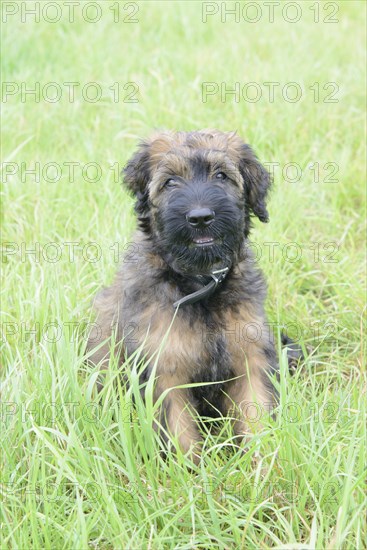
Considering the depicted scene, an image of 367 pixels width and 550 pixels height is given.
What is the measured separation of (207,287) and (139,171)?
71cm

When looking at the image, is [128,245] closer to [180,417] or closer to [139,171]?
[139,171]

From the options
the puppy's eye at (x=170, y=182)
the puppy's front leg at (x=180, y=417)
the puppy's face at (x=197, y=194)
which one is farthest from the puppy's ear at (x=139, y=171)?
the puppy's front leg at (x=180, y=417)

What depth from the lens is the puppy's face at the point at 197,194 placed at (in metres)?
3.22

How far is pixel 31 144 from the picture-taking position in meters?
5.55

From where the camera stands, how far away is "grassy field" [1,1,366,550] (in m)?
2.62

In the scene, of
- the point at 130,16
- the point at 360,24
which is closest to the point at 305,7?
the point at 360,24

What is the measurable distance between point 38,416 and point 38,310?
0.86 meters

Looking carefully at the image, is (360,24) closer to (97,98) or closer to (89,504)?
(97,98)

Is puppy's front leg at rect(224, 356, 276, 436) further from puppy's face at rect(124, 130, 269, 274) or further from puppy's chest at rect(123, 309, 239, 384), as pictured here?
puppy's face at rect(124, 130, 269, 274)

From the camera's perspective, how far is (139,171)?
360 cm

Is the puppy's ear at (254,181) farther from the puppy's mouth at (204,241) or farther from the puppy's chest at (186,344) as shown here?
the puppy's chest at (186,344)

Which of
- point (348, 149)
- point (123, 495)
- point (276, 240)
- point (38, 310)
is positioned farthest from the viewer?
point (348, 149)

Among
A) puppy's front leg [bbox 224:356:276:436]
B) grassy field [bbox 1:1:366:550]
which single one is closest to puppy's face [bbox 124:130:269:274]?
puppy's front leg [bbox 224:356:276:436]

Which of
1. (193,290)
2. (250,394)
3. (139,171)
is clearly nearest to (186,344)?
(193,290)
